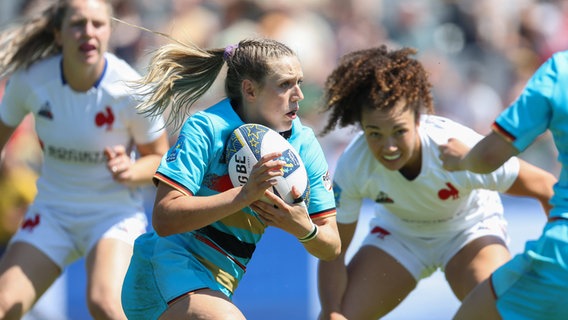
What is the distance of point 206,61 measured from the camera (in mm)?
4621

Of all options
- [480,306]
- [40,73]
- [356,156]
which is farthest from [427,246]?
[40,73]

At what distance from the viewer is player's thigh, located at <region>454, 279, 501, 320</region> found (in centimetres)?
445

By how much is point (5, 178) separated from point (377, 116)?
4.47m

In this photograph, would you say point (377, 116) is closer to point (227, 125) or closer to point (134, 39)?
point (227, 125)

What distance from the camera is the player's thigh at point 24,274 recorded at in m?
5.69

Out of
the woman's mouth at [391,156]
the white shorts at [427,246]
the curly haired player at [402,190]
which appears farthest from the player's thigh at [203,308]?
the white shorts at [427,246]

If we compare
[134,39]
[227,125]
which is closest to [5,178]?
[134,39]

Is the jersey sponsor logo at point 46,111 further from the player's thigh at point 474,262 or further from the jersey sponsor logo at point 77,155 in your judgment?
the player's thigh at point 474,262

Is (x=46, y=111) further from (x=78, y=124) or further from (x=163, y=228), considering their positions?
(x=163, y=228)

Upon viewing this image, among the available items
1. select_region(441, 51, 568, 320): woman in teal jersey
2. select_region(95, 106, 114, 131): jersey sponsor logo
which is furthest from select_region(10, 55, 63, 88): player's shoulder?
select_region(441, 51, 568, 320): woman in teal jersey

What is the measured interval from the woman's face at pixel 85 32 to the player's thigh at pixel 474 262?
262cm

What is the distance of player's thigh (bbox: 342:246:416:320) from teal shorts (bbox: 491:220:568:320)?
1.44 metres

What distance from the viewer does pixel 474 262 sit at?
5766mm

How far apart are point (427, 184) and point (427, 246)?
0.55 metres
